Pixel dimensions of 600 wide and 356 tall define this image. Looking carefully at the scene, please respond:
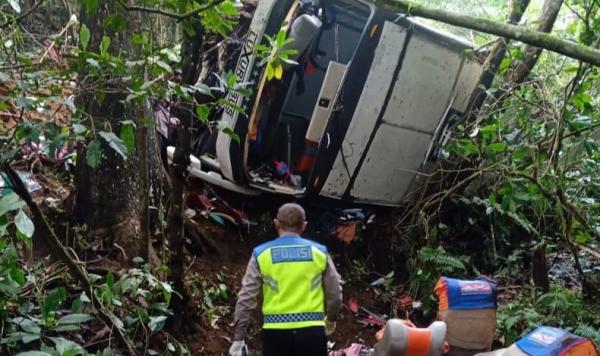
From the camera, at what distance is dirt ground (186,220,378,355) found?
366cm

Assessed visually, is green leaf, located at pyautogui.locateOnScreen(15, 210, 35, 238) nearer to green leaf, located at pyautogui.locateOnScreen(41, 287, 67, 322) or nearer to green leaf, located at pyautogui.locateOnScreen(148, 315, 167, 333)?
green leaf, located at pyautogui.locateOnScreen(41, 287, 67, 322)

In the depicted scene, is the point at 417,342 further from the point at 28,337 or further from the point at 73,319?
the point at 28,337

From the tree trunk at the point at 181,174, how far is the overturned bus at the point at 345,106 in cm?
133

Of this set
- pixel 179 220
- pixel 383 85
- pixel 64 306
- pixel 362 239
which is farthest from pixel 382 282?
pixel 64 306

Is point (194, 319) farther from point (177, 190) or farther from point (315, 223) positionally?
point (315, 223)

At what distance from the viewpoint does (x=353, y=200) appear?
18.0ft

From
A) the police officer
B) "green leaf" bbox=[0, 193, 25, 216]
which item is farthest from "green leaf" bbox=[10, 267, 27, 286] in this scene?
the police officer

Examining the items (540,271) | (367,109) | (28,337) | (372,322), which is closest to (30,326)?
(28,337)

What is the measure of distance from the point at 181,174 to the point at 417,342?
1591 mm

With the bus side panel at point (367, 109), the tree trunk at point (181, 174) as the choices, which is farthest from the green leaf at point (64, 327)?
the bus side panel at point (367, 109)

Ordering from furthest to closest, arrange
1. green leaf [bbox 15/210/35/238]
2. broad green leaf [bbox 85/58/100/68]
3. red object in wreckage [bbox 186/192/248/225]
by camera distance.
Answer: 1. red object in wreckage [bbox 186/192/248/225]
2. broad green leaf [bbox 85/58/100/68]
3. green leaf [bbox 15/210/35/238]

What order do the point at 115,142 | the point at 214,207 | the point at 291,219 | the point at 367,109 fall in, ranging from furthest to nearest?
1. the point at 214,207
2. the point at 367,109
3. the point at 291,219
4. the point at 115,142

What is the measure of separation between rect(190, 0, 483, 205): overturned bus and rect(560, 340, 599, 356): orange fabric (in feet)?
9.53

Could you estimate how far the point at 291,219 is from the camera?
3.04m
